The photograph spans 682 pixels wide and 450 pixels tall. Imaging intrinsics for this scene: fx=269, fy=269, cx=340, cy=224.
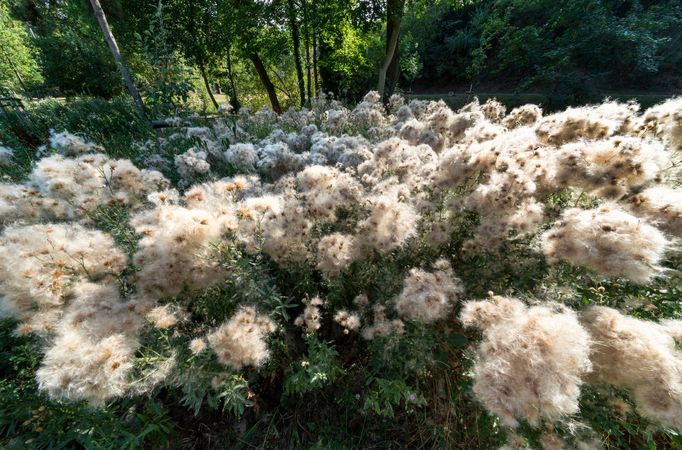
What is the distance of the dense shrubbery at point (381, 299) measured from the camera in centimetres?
127

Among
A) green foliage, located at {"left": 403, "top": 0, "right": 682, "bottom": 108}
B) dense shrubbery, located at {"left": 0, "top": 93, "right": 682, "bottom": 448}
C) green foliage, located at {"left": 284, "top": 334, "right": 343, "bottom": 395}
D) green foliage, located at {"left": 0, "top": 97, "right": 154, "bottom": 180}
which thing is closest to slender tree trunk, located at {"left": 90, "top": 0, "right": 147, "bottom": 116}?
green foliage, located at {"left": 0, "top": 97, "right": 154, "bottom": 180}

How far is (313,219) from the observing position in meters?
2.10

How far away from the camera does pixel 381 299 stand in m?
1.98

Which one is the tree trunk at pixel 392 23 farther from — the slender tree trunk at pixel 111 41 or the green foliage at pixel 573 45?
the slender tree trunk at pixel 111 41

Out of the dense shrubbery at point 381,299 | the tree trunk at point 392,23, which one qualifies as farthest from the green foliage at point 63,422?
the tree trunk at point 392,23

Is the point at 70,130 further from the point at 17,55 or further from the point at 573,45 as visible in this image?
the point at 17,55

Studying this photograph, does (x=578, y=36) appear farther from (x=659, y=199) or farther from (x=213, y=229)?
(x=213, y=229)

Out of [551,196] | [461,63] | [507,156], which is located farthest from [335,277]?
[461,63]

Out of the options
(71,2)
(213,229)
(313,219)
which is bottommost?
(313,219)

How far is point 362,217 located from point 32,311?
2.27m

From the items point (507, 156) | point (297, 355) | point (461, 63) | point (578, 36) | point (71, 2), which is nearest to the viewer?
point (507, 156)

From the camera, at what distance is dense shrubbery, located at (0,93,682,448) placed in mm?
1268

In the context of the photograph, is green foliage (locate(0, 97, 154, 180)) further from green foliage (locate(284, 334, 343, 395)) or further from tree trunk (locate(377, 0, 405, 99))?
tree trunk (locate(377, 0, 405, 99))

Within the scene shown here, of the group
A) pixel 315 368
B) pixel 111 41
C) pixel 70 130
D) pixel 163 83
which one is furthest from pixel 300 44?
pixel 315 368
